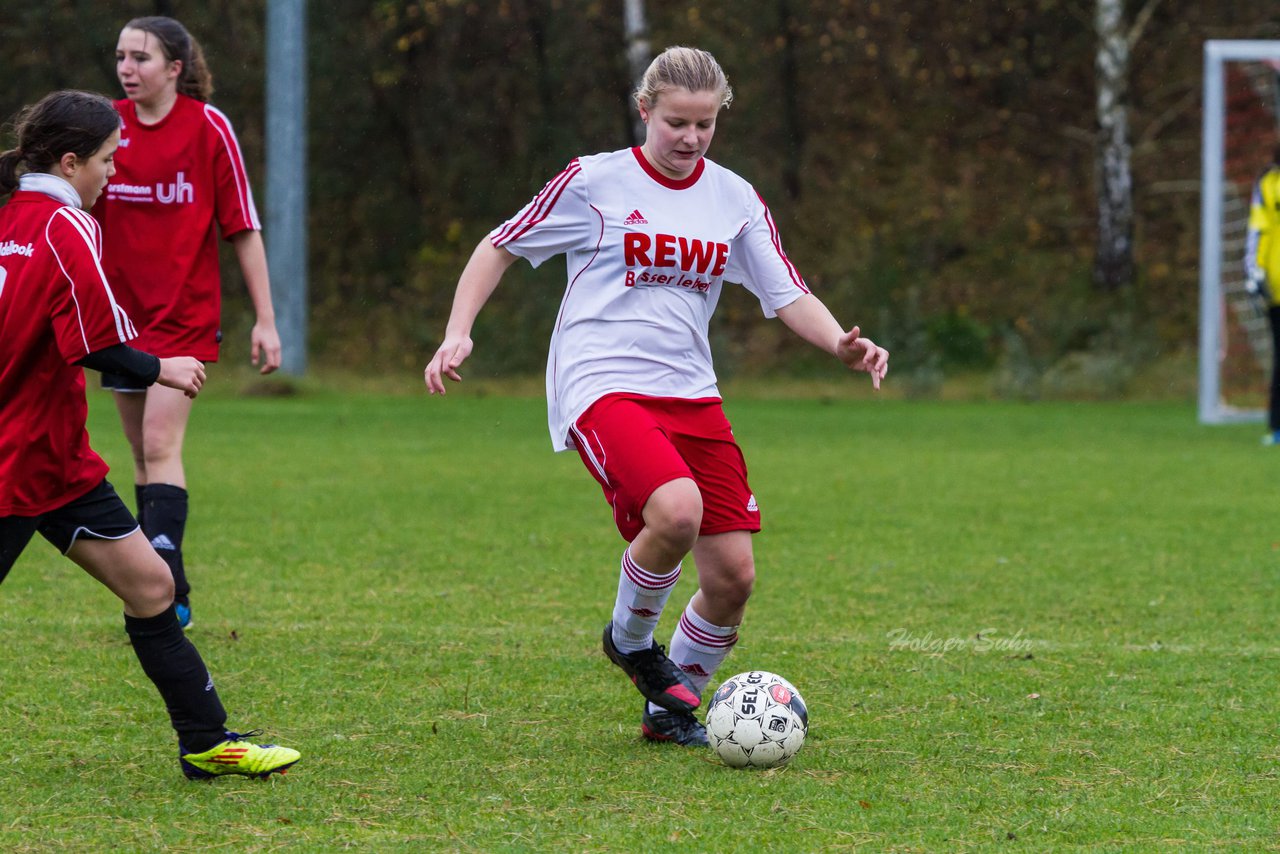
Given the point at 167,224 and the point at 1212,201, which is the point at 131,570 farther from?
the point at 1212,201

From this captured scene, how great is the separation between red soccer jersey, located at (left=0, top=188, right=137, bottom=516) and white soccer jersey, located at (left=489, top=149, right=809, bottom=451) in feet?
3.89

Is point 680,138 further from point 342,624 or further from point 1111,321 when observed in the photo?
point 1111,321

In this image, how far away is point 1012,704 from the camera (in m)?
4.77

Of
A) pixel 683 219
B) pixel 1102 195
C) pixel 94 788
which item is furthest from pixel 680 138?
pixel 1102 195

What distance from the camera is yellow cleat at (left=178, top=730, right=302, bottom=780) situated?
390cm

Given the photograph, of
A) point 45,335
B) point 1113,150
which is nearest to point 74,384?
point 45,335

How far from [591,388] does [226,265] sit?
64.2 ft

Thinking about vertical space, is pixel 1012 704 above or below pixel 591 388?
below

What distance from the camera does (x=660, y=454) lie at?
4172 mm

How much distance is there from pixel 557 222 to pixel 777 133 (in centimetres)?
1870

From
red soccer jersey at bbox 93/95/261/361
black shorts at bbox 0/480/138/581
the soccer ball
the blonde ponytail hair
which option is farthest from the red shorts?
red soccer jersey at bbox 93/95/261/361

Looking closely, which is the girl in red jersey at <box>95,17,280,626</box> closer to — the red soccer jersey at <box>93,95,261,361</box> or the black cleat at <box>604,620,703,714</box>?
the red soccer jersey at <box>93,95,261,361</box>

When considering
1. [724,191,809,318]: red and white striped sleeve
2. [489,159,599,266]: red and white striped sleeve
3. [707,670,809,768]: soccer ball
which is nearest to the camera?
[707,670,809,768]: soccer ball

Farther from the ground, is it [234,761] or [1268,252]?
[1268,252]
